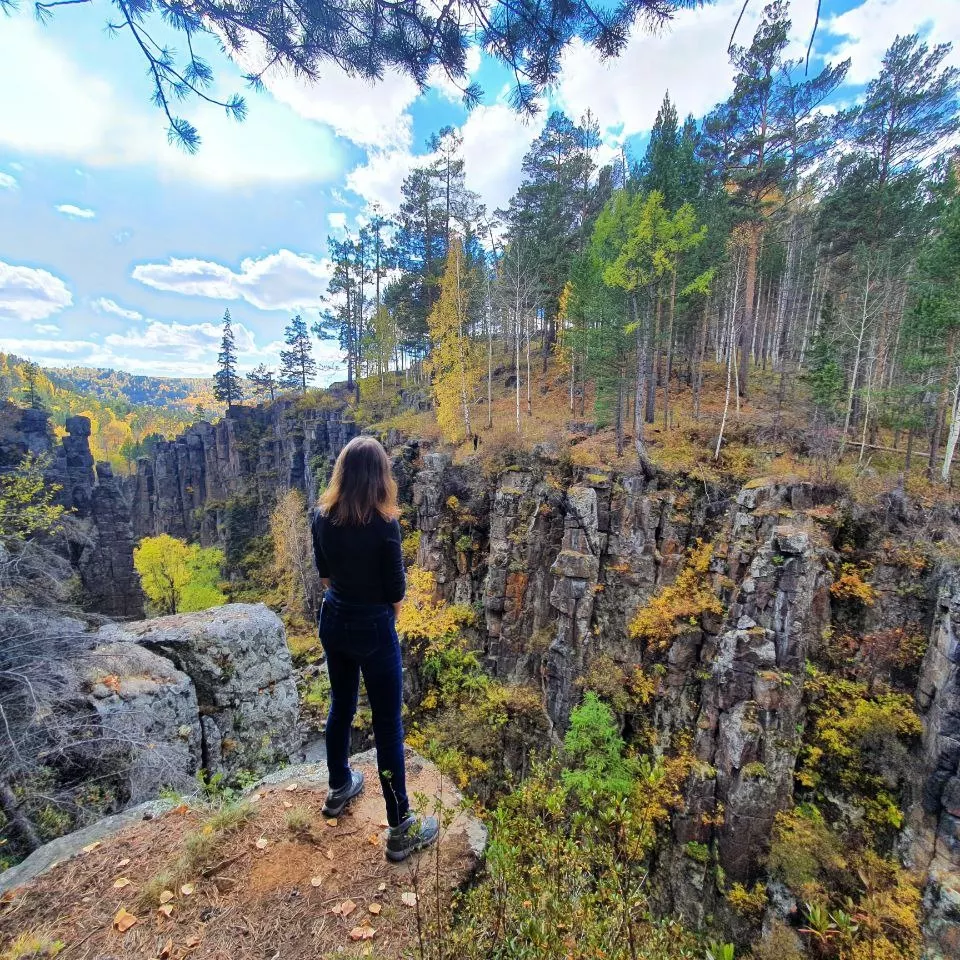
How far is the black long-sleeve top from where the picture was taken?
274 centimetres

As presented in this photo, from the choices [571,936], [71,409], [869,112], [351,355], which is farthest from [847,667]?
[71,409]

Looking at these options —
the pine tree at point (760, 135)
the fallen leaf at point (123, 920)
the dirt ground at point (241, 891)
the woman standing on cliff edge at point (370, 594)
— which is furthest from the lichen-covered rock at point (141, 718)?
the pine tree at point (760, 135)

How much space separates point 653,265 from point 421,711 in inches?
716

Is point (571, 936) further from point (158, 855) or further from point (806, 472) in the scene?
point (806, 472)

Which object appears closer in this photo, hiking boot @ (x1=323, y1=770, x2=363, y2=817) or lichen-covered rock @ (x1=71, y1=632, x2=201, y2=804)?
hiking boot @ (x1=323, y1=770, x2=363, y2=817)

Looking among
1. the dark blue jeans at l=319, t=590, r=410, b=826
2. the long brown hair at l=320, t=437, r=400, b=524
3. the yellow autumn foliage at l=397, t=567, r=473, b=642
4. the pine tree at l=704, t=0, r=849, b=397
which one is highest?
the pine tree at l=704, t=0, r=849, b=397

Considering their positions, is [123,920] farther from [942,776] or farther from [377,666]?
[942,776]

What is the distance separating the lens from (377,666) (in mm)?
2838

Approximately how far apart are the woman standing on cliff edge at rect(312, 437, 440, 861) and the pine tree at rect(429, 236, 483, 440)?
17.6 meters

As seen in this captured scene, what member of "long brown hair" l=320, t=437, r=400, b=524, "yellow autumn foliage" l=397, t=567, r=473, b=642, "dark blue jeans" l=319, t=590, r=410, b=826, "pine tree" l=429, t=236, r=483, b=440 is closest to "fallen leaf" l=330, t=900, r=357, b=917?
"dark blue jeans" l=319, t=590, r=410, b=826

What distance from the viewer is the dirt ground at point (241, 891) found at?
7.88 feet

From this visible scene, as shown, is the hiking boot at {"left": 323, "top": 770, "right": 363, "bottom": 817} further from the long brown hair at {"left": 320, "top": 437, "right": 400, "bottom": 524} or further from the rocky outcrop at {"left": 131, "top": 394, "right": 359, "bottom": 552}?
the rocky outcrop at {"left": 131, "top": 394, "right": 359, "bottom": 552}

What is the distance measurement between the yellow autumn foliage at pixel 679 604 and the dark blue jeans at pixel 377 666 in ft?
35.2

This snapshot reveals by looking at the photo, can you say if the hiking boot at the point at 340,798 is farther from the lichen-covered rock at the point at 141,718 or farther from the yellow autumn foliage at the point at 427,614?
the yellow autumn foliage at the point at 427,614
